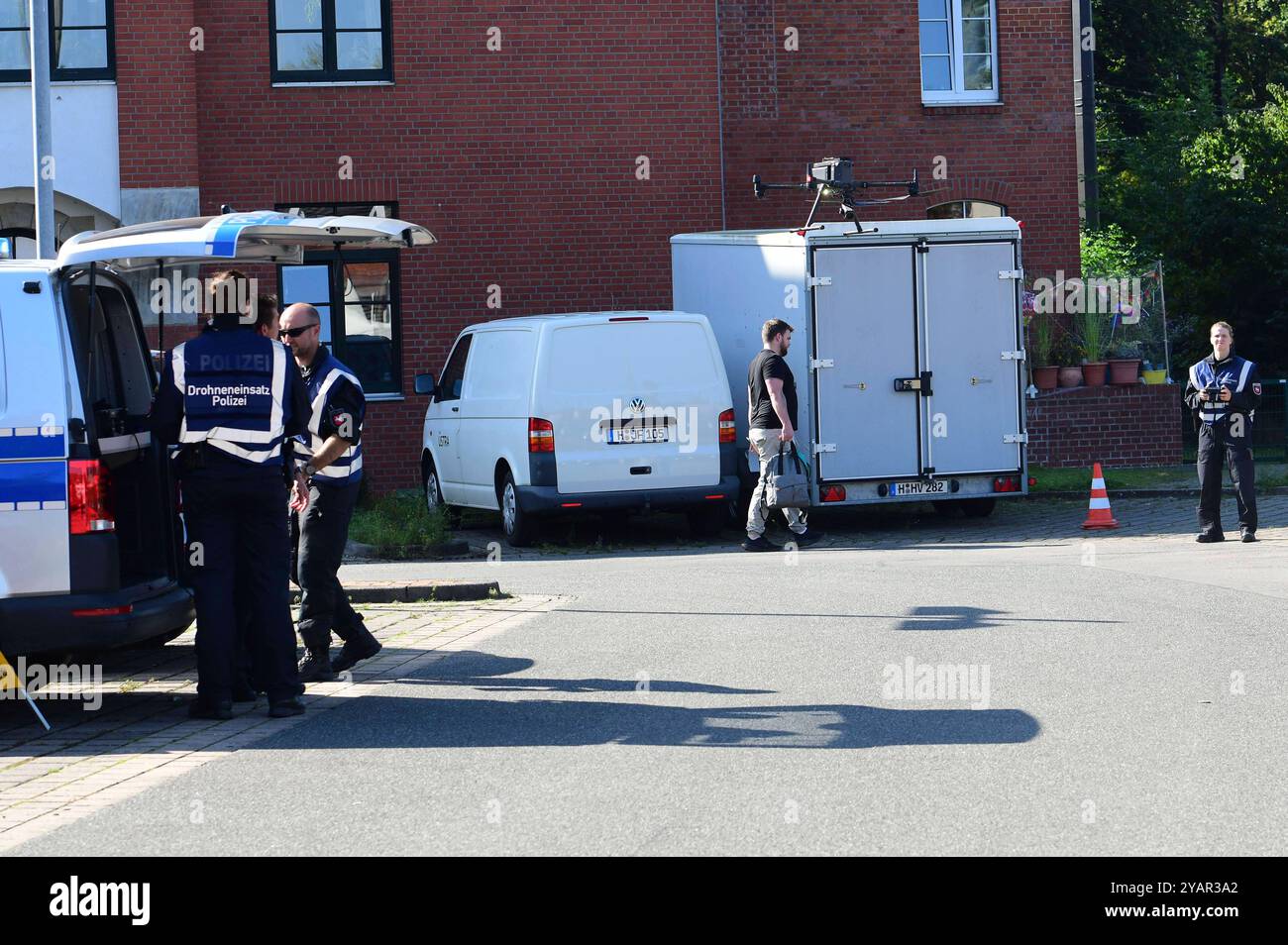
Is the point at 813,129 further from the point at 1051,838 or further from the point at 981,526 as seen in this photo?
the point at 1051,838

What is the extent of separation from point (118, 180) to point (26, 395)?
1438 cm

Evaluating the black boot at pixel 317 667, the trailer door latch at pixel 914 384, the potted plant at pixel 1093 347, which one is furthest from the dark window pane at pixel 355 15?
the black boot at pixel 317 667

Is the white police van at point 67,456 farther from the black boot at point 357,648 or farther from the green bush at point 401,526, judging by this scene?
the green bush at point 401,526

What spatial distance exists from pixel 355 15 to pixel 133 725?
15560 mm

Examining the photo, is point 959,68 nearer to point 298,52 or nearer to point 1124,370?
point 1124,370

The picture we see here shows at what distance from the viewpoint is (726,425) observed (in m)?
16.5

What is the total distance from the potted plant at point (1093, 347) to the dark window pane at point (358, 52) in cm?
939

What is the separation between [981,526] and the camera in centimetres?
1758

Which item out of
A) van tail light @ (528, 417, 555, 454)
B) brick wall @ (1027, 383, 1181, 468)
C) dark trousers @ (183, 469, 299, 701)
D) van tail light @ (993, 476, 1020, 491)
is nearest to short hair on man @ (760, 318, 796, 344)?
van tail light @ (528, 417, 555, 454)

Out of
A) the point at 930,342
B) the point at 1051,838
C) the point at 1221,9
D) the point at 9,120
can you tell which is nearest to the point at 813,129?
the point at 930,342

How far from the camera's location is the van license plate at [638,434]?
637 inches

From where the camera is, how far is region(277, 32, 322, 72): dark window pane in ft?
73.0

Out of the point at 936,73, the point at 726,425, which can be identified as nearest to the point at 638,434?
the point at 726,425

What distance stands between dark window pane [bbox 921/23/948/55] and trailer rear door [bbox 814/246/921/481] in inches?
324
